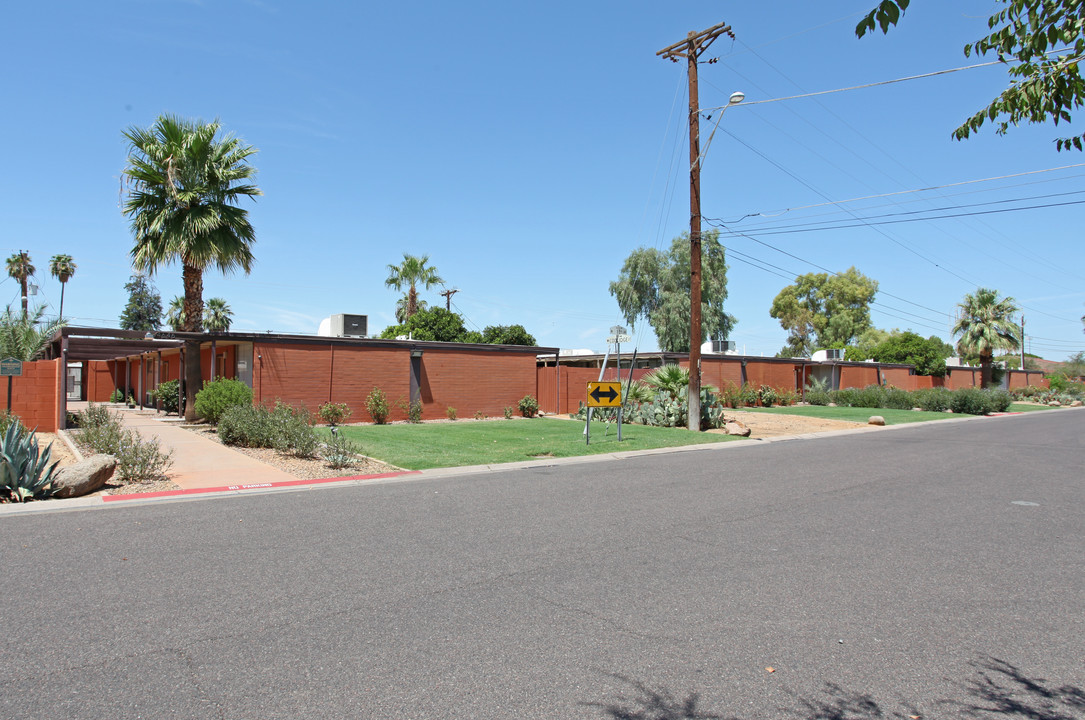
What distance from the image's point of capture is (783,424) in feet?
86.7

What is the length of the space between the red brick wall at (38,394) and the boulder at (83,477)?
10.5m

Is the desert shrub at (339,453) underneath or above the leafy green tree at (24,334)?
underneath

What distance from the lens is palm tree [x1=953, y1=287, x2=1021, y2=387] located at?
161 feet

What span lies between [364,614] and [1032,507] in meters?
8.95

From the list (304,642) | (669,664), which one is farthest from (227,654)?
(669,664)

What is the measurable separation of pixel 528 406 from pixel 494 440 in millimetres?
9062

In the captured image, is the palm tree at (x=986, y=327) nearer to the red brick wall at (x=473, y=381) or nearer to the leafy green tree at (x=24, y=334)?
the red brick wall at (x=473, y=381)

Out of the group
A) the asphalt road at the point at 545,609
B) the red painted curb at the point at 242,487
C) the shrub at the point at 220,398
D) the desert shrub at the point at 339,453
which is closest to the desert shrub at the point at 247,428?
the desert shrub at the point at 339,453

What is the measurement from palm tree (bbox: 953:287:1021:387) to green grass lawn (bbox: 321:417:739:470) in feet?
126

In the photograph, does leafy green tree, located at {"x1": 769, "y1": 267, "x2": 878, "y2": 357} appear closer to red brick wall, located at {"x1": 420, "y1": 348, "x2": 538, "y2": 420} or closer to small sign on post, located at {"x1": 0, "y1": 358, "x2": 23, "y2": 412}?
red brick wall, located at {"x1": 420, "y1": 348, "x2": 538, "y2": 420}

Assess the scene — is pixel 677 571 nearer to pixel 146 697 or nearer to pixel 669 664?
pixel 669 664

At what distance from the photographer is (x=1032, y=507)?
9258mm

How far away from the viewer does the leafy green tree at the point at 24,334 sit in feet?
72.0

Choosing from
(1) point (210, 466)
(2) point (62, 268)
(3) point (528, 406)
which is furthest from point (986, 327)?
(2) point (62, 268)
